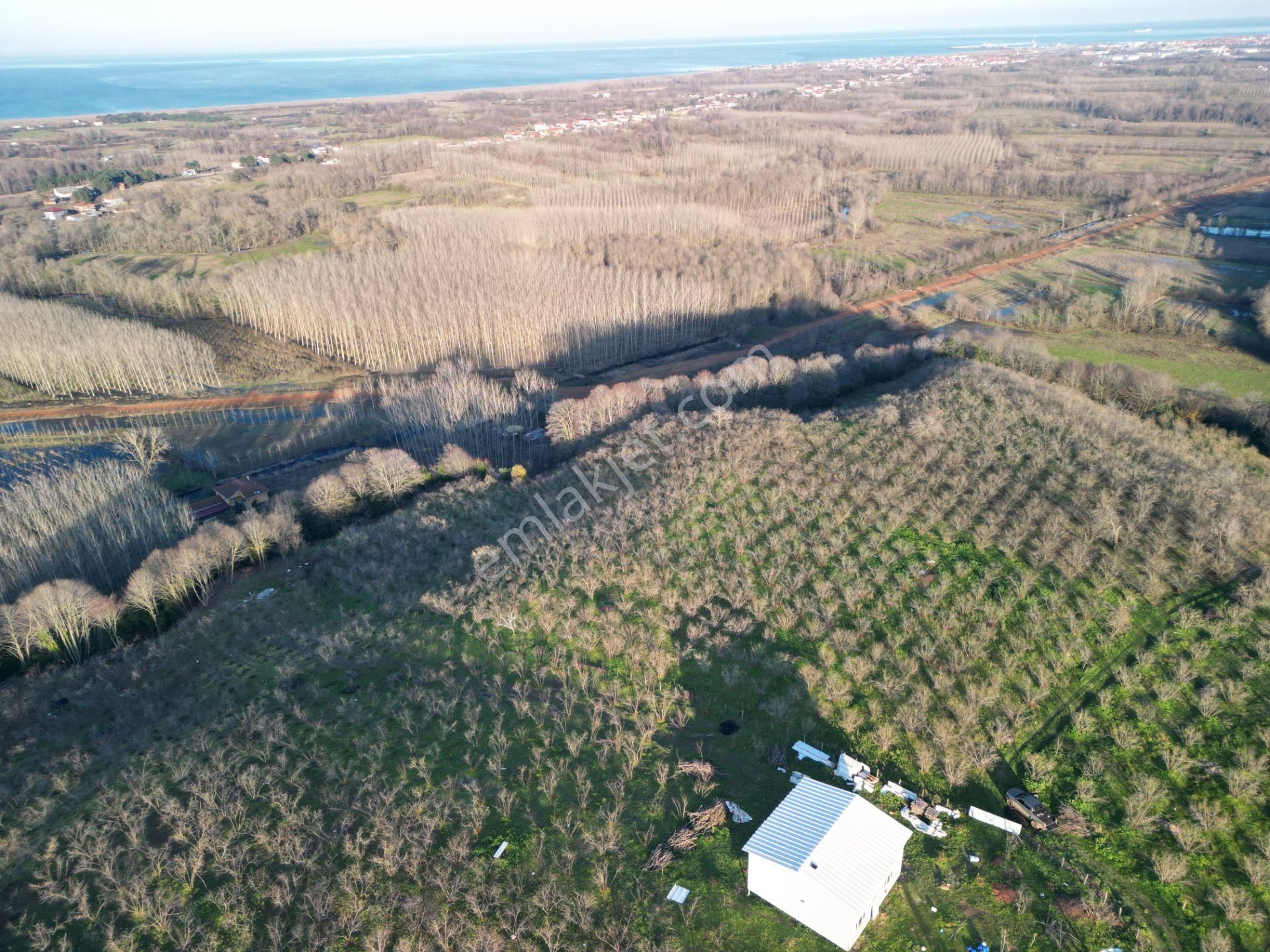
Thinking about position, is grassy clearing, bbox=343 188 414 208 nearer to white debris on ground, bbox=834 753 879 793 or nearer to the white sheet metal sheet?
white debris on ground, bbox=834 753 879 793

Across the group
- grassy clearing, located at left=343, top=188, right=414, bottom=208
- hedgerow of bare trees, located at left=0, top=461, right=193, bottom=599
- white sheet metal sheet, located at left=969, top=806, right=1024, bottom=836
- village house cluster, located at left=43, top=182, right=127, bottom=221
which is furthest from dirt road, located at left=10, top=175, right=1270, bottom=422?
village house cluster, located at left=43, top=182, right=127, bottom=221

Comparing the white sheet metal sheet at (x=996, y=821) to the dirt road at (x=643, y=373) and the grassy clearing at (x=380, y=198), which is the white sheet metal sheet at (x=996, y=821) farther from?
the grassy clearing at (x=380, y=198)

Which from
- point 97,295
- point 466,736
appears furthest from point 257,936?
point 97,295

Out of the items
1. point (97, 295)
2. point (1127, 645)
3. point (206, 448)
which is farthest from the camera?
point (97, 295)

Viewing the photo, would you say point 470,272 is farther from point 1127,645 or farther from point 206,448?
point 1127,645

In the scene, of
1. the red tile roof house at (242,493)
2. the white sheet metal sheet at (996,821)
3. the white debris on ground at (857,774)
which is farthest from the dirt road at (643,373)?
the white sheet metal sheet at (996,821)

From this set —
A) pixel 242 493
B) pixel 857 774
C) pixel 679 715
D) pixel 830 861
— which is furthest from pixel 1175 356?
Answer: pixel 242 493
